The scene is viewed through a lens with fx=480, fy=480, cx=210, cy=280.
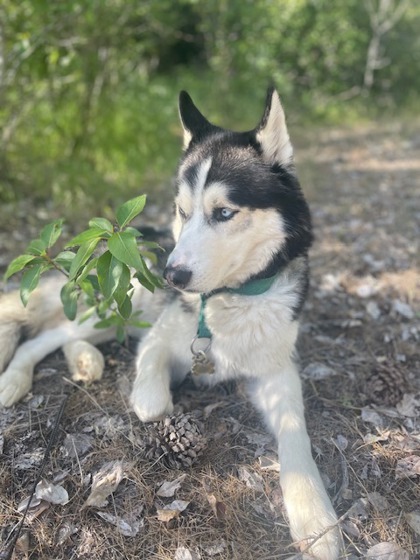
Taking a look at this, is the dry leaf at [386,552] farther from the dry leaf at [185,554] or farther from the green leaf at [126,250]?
the green leaf at [126,250]

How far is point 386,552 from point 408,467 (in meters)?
0.45

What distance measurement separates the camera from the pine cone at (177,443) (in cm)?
219

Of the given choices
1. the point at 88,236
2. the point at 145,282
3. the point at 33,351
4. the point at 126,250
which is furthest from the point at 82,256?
the point at 33,351

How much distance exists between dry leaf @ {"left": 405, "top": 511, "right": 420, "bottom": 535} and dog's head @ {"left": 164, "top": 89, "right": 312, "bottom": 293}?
1.24 m

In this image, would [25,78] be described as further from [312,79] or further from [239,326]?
[312,79]

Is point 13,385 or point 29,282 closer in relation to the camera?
point 29,282

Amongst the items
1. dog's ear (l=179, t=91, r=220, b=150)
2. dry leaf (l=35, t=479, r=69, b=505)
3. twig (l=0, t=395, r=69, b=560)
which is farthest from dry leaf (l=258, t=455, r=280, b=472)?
dog's ear (l=179, t=91, r=220, b=150)

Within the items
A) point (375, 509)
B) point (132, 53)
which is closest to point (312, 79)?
point (132, 53)

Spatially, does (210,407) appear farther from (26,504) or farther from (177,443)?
(26,504)

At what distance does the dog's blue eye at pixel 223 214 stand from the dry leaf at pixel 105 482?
1.22 m

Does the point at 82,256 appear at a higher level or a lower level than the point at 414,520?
higher

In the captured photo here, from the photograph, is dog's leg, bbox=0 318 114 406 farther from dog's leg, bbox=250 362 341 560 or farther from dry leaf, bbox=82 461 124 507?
dog's leg, bbox=250 362 341 560

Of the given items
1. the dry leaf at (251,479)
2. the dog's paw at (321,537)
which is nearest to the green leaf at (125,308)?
the dry leaf at (251,479)

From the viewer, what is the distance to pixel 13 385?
2529 millimetres
